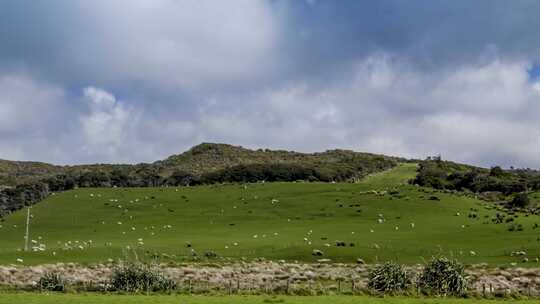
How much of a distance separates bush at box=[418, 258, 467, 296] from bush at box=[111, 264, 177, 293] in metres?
16.3

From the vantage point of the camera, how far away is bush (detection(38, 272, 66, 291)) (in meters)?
47.4

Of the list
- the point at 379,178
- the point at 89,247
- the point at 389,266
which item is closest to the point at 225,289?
the point at 389,266

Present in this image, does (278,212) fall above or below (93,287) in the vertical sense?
above

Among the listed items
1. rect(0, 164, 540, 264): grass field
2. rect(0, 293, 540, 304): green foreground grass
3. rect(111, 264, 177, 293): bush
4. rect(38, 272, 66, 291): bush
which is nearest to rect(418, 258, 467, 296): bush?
rect(0, 293, 540, 304): green foreground grass

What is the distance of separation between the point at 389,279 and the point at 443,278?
138 inches

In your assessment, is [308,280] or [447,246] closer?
[308,280]

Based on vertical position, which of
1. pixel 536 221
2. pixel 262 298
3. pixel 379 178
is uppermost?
pixel 379 178

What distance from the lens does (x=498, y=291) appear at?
4712cm

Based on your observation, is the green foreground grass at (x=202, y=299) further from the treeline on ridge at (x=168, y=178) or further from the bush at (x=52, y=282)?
the treeline on ridge at (x=168, y=178)

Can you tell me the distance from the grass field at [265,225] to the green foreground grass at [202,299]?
760 inches

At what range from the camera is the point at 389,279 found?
48.9 m

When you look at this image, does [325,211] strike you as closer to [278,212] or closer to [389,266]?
[278,212]

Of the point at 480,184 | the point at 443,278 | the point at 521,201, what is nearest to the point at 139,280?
the point at 443,278

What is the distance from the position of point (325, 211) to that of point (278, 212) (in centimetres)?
584
